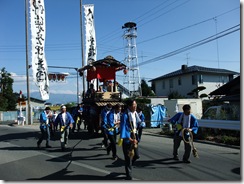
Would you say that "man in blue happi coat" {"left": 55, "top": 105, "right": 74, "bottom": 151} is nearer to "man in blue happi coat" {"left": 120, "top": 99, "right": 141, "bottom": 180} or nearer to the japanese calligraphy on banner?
"man in blue happi coat" {"left": 120, "top": 99, "right": 141, "bottom": 180}

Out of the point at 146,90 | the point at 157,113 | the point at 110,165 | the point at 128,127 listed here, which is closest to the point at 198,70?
the point at 146,90

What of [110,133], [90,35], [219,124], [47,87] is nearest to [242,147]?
[219,124]

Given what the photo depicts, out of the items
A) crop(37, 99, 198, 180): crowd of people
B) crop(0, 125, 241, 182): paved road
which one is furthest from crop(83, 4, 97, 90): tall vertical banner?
crop(0, 125, 241, 182): paved road

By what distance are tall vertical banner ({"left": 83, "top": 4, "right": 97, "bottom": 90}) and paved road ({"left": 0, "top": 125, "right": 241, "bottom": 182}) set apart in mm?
12032

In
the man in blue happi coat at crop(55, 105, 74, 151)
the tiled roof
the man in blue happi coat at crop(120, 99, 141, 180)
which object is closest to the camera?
the man in blue happi coat at crop(120, 99, 141, 180)

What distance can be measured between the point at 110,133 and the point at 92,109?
19.6 ft

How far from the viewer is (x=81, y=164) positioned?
8.02 m

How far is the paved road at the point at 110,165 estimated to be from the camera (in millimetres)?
6609

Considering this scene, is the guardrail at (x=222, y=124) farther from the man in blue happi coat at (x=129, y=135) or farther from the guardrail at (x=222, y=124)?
the man in blue happi coat at (x=129, y=135)

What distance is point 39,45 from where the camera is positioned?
21219 mm

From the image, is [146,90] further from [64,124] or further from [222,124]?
[64,124]

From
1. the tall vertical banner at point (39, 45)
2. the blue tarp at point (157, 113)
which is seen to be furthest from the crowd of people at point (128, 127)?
the tall vertical banner at point (39, 45)

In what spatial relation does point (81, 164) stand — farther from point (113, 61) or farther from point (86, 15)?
point (86, 15)

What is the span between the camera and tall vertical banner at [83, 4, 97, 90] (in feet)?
70.8
